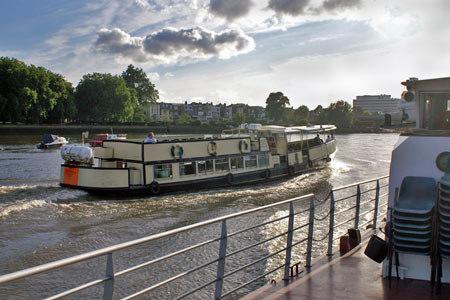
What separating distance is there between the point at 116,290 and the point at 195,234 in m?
4.56

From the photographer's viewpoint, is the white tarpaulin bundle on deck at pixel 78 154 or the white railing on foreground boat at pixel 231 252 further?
the white tarpaulin bundle on deck at pixel 78 154

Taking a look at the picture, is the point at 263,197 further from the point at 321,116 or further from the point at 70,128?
the point at 321,116

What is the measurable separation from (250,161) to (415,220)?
2000cm

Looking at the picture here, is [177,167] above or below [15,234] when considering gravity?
above

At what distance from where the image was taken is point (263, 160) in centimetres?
2573

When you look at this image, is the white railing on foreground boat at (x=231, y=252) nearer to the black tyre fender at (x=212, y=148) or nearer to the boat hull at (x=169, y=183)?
the boat hull at (x=169, y=183)

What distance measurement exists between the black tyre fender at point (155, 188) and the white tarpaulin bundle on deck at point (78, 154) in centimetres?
333

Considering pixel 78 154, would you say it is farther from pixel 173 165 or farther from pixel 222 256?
pixel 222 256

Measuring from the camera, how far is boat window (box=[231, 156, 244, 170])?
2400 centimetres

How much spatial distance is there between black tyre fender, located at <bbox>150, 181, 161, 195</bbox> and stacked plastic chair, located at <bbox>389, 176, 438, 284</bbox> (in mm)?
15858

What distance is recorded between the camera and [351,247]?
24.9 ft

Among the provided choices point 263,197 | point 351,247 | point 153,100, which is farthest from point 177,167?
point 153,100

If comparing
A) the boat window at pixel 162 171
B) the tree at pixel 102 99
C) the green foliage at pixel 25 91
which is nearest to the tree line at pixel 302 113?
the tree at pixel 102 99

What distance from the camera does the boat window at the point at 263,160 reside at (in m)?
25.5
